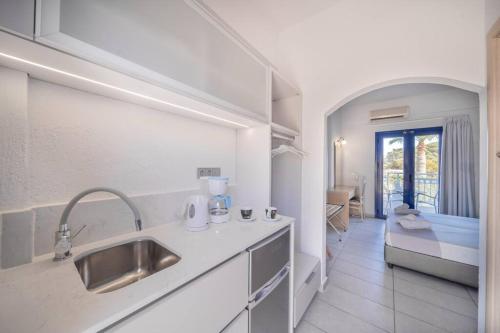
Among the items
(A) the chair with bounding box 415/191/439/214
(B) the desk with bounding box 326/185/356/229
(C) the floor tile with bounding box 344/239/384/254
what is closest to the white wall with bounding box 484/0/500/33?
(C) the floor tile with bounding box 344/239/384/254

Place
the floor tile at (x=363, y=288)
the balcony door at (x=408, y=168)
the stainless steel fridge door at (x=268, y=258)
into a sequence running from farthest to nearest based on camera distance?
the balcony door at (x=408, y=168)
the floor tile at (x=363, y=288)
the stainless steel fridge door at (x=268, y=258)

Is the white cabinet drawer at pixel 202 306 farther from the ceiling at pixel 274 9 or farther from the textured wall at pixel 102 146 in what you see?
the ceiling at pixel 274 9

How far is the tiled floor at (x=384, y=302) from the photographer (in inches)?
57.8

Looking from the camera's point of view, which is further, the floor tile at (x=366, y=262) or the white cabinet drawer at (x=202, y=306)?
the floor tile at (x=366, y=262)

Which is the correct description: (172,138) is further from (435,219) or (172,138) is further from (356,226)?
(356,226)

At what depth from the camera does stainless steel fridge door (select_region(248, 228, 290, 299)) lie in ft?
3.14

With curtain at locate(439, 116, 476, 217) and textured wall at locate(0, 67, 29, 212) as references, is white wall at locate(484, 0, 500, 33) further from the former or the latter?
curtain at locate(439, 116, 476, 217)

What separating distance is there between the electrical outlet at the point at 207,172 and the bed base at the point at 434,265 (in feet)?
7.95

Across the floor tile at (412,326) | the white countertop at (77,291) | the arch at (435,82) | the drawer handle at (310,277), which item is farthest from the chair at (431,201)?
the white countertop at (77,291)

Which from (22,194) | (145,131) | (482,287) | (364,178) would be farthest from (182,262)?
(364,178)

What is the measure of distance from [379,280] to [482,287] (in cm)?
95

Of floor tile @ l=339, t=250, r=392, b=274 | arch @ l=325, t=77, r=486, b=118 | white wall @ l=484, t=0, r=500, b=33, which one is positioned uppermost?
white wall @ l=484, t=0, r=500, b=33

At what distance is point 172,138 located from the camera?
1286 millimetres

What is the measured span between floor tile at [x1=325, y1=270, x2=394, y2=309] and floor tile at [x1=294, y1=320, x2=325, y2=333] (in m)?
0.50
